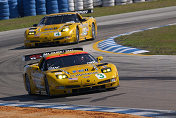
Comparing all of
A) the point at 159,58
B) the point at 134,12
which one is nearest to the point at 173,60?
the point at 159,58

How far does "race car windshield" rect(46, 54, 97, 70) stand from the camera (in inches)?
392

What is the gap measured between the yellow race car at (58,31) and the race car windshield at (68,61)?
8150mm

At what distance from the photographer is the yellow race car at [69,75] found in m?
9.09

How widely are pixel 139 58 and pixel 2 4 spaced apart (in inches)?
700

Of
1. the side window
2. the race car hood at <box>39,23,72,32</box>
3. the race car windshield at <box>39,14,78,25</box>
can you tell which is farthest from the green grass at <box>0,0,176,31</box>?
the side window

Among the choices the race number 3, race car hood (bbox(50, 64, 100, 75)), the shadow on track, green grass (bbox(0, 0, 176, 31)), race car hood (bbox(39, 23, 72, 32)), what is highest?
race car hood (bbox(50, 64, 100, 75))

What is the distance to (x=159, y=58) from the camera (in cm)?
1360

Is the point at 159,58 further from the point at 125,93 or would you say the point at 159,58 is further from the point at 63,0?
the point at 63,0

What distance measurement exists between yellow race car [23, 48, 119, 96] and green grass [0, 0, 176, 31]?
17172 millimetres

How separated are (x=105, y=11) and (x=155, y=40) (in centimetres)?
1417

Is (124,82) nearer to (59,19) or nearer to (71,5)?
(59,19)

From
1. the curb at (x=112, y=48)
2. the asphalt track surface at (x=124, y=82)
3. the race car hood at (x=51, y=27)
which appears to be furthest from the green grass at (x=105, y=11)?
the curb at (x=112, y=48)

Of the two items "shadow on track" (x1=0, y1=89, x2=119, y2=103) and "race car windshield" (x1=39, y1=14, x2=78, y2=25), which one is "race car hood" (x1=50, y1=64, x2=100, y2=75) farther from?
"race car windshield" (x1=39, y1=14, x2=78, y2=25)

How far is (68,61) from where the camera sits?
10.0 m
